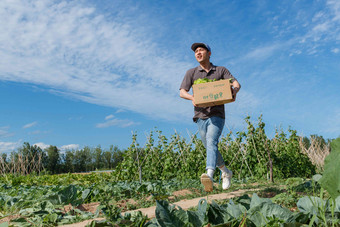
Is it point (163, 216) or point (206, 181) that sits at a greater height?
A: point (206, 181)

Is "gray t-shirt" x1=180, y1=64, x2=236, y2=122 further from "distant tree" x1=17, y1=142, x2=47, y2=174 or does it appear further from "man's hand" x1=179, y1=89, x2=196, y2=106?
"distant tree" x1=17, y1=142, x2=47, y2=174

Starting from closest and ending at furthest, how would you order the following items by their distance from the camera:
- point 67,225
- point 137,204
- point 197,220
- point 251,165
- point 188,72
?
point 197,220, point 67,225, point 137,204, point 188,72, point 251,165

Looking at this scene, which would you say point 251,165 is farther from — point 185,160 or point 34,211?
point 34,211

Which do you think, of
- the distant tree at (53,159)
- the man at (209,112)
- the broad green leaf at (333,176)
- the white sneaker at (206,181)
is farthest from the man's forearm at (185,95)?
the distant tree at (53,159)

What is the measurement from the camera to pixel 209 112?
4.12 metres

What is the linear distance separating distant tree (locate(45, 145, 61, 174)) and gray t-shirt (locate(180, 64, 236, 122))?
25773mm

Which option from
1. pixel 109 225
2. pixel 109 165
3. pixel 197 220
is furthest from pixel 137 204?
pixel 109 165

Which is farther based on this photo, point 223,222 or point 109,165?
point 109,165

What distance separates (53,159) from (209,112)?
27336 mm

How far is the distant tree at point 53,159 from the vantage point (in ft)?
89.6

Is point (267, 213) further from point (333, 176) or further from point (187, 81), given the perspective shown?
point (187, 81)

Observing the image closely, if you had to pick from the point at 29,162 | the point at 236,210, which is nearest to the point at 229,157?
the point at 236,210

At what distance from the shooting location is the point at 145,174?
812 cm

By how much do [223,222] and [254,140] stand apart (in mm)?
6522
